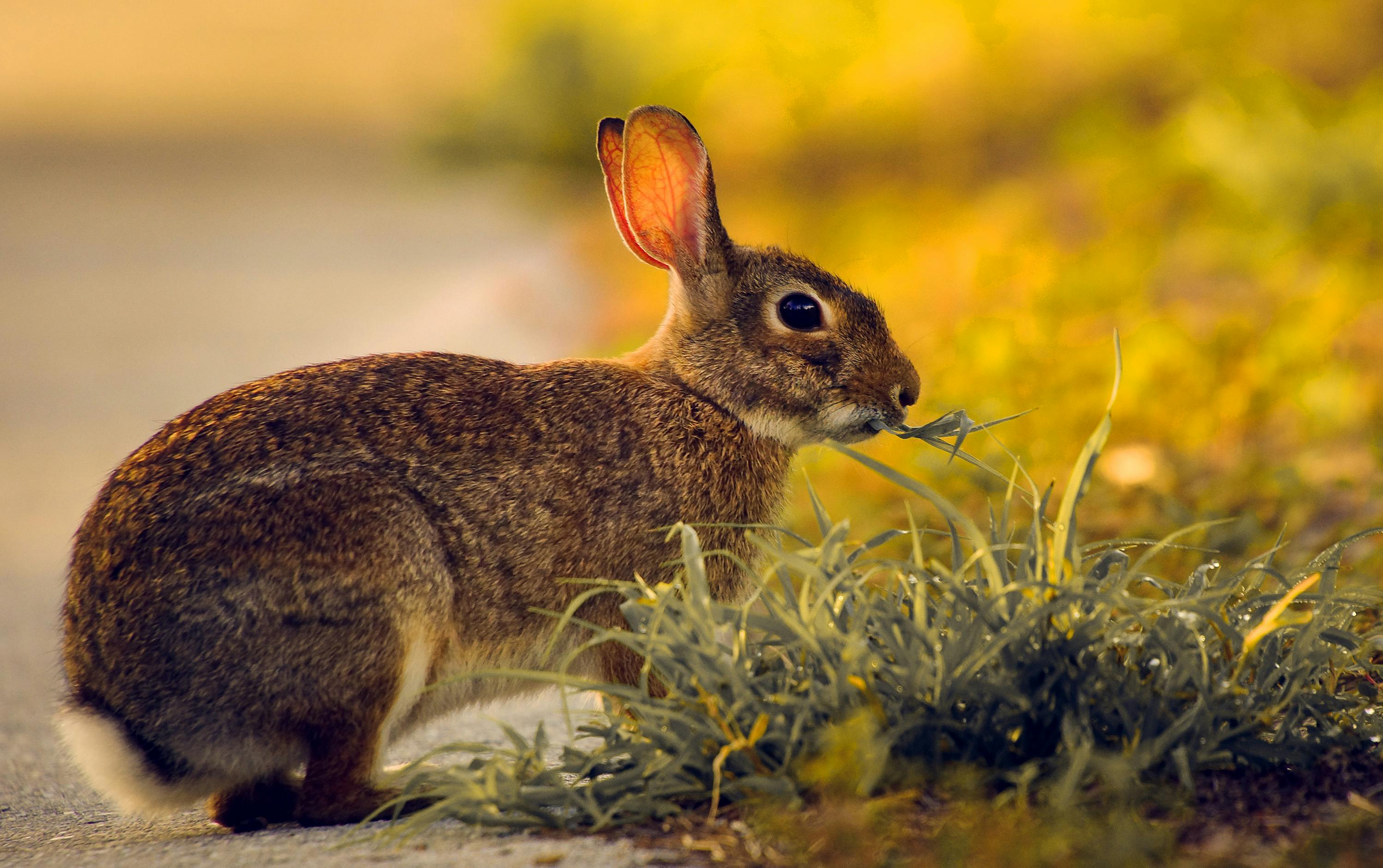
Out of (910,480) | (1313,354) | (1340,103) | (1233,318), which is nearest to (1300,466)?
(1313,354)

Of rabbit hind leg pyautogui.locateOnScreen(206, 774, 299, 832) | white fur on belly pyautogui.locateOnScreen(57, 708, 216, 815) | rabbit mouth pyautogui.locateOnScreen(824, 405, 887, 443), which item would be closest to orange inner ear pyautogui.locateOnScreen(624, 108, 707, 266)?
rabbit mouth pyautogui.locateOnScreen(824, 405, 887, 443)

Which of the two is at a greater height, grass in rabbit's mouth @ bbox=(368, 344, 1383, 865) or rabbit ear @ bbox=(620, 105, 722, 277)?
rabbit ear @ bbox=(620, 105, 722, 277)

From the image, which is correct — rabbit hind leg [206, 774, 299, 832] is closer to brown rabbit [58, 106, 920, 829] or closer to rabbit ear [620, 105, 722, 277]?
brown rabbit [58, 106, 920, 829]

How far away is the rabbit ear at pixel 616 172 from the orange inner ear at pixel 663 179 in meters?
0.06

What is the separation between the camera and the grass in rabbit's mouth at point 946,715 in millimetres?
2633

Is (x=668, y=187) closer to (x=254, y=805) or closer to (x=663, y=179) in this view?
(x=663, y=179)

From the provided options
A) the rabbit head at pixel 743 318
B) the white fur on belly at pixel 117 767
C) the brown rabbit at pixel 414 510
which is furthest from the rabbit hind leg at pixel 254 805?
the rabbit head at pixel 743 318

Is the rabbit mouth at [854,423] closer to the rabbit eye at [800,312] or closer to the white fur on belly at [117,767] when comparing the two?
the rabbit eye at [800,312]

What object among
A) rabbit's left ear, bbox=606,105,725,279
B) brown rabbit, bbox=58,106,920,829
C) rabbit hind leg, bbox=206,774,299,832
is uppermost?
rabbit's left ear, bbox=606,105,725,279

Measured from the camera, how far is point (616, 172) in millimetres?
4270

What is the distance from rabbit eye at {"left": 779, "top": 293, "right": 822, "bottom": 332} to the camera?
13.5 feet

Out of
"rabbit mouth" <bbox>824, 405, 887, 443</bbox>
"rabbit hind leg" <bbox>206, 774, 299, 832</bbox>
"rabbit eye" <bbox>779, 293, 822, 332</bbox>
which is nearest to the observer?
"rabbit hind leg" <bbox>206, 774, 299, 832</bbox>

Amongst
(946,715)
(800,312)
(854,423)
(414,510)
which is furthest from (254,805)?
(800,312)

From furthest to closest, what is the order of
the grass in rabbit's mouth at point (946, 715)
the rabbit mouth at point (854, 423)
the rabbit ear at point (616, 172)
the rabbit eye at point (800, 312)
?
the rabbit ear at point (616, 172), the rabbit eye at point (800, 312), the rabbit mouth at point (854, 423), the grass in rabbit's mouth at point (946, 715)
